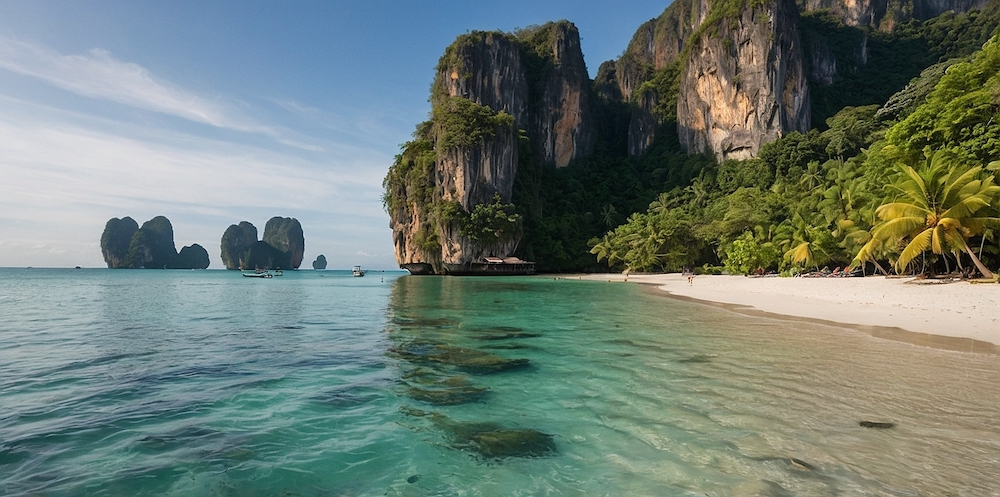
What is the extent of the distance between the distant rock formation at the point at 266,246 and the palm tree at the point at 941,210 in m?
160

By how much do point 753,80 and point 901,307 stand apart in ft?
225

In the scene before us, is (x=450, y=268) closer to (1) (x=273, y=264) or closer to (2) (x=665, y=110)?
(2) (x=665, y=110)

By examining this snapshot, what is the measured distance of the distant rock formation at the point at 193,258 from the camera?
165000mm

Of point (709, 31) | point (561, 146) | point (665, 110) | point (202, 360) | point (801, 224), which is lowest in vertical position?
point (202, 360)

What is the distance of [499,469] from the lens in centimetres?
403

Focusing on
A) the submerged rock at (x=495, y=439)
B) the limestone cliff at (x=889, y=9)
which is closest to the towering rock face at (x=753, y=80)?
the limestone cliff at (x=889, y=9)

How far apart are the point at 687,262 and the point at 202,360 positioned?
5319 cm

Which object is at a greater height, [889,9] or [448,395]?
[889,9]

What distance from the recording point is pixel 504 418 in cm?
545

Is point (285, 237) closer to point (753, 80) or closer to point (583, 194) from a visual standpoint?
point (583, 194)

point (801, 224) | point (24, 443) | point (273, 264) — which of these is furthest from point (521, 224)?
point (273, 264)

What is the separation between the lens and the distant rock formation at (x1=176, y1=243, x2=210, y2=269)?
541 ft

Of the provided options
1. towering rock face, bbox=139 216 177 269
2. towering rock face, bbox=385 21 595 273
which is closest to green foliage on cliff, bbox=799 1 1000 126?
towering rock face, bbox=385 21 595 273

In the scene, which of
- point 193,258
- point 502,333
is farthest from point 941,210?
point 193,258
